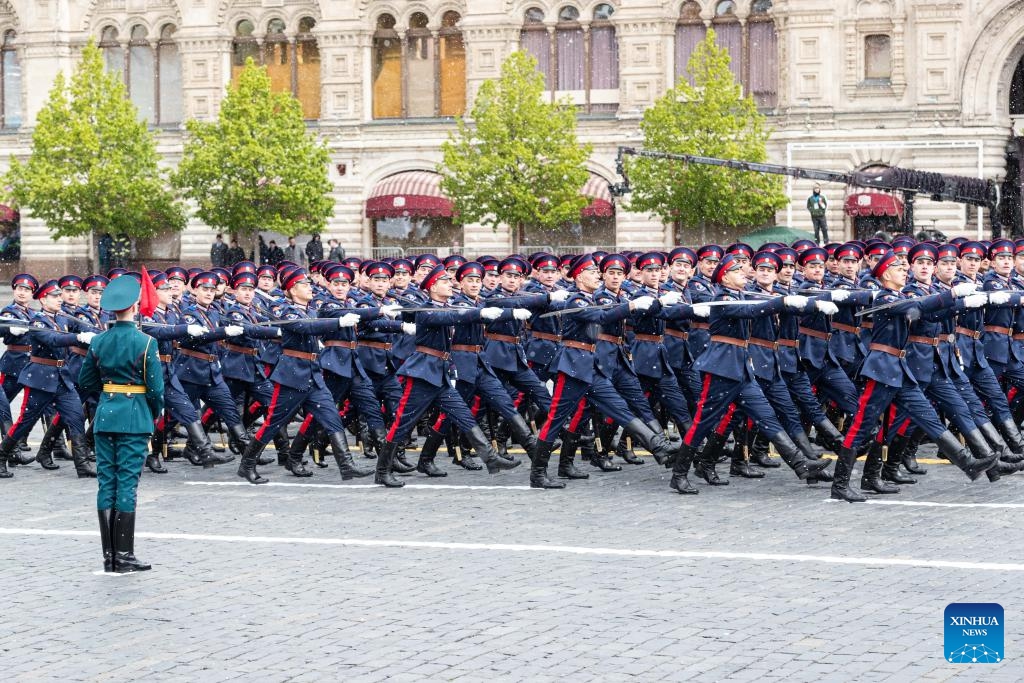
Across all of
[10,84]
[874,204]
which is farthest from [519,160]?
[10,84]

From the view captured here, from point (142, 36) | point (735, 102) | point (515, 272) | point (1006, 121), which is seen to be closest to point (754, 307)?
point (515, 272)

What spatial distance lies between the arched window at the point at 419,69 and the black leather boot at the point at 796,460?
35.0m

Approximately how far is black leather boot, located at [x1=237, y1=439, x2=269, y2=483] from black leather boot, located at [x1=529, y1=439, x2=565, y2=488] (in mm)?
2144

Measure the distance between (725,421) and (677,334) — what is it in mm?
1942

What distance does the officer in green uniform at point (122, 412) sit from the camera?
10.3 metres

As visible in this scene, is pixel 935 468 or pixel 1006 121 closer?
pixel 935 468

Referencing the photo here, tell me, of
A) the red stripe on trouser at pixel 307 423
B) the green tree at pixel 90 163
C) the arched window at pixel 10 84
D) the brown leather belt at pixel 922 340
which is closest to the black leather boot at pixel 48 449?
the red stripe on trouser at pixel 307 423

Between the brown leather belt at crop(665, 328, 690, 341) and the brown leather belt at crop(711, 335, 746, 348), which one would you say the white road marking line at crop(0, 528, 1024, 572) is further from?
the brown leather belt at crop(665, 328, 690, 341)

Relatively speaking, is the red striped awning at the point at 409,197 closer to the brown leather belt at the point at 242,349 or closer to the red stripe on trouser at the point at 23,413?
the brown leather belt at the point at 242,349

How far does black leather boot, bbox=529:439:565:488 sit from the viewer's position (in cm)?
1353

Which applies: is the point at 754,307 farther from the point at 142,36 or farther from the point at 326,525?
the point at 142,36

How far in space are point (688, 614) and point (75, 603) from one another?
312 centimetres

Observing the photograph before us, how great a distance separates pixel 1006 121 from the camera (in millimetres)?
43125

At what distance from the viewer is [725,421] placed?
13.3 meters
